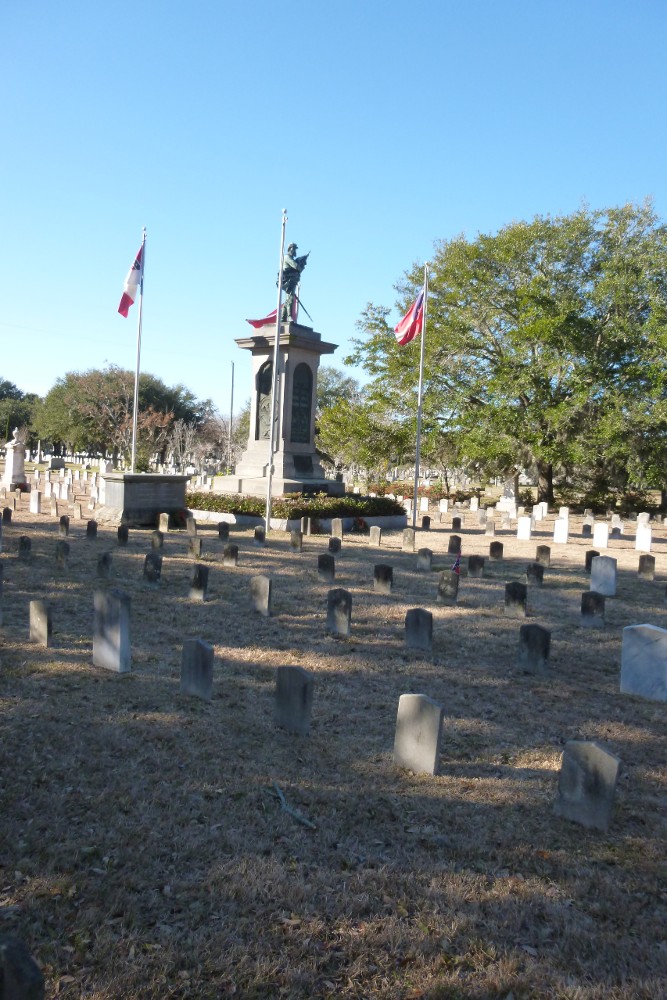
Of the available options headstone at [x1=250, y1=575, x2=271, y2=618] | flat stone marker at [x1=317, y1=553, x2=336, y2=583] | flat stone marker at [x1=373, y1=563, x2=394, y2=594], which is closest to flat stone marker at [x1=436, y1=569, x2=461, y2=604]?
flat stone marker at [x1=373, y1=563, x2=394, y2=594]

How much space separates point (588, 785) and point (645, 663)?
9.17 ft

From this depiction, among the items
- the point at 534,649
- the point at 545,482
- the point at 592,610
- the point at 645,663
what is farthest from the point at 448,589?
the point at 545,482

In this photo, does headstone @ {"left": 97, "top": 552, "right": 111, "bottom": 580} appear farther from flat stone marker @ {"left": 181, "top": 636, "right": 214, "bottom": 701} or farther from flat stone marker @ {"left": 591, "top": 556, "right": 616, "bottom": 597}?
flat stone marker @ {"left": 591, "top": 556, "right": 616, "bottom": 597}

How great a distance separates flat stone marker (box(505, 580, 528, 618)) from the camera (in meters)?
9.56

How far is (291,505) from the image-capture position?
59.6 feet

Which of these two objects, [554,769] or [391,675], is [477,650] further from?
[554,769]

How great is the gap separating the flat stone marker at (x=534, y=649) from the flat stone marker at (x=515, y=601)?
Result: 7.78 feet

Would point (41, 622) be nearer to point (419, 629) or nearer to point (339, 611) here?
point (339, 611)

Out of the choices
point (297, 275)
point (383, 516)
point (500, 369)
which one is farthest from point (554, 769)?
point (500, 369)

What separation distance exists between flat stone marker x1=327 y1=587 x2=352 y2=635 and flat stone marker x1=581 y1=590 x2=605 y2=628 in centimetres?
314

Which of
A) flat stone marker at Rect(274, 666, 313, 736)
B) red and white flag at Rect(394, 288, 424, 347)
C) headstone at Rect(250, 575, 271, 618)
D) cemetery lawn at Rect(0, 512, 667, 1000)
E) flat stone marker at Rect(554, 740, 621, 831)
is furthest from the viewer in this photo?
red and white flag at Rect(394, 288, 424, 347)

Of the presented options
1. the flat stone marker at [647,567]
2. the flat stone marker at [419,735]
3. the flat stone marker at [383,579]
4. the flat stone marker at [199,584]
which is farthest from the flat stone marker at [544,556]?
the flat stone marker at [419,735]

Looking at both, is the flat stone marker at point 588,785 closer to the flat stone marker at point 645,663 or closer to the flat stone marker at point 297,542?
the flat stone marker at point 645,663

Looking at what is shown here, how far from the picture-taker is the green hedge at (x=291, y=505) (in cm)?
1814
